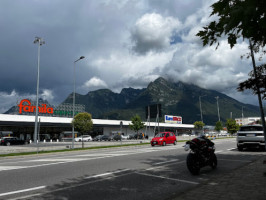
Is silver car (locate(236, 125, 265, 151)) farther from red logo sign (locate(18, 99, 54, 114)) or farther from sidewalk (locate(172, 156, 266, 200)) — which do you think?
red logo sign (locate(18, 99, 54, 114))

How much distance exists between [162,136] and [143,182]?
19.4m

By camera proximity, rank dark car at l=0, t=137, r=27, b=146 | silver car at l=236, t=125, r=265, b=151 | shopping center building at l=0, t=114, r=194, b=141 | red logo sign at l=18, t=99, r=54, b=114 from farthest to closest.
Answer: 1. red logo sign at l=18, t=99, r=54, b=114
2. shopping center building at l=0, t=114, r=194, b=141
3. dark car at l=0, t=137, r=27, b=146
4. silver car at l=236, t=125, r=265, b=151

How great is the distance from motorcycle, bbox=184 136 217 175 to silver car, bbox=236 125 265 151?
7.44 m

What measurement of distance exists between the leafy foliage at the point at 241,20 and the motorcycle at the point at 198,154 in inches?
208

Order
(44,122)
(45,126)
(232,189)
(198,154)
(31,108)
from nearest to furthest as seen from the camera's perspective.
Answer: (232,189), (198,154), (44,122), (31,108), (45,126)

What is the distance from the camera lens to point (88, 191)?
577 centimetres

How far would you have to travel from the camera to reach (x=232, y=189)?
5465mm

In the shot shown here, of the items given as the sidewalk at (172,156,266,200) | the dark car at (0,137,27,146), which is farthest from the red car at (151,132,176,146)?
the dark car at (0,137,27,146)

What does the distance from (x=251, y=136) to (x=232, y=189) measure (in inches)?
424

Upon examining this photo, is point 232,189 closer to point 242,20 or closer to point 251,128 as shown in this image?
point 242,20

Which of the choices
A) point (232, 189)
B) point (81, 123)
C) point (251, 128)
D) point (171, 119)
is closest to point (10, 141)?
point (81, 123)

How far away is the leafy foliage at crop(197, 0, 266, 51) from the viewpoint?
2488 millimetres

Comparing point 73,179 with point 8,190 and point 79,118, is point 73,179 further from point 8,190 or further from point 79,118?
point 79,118

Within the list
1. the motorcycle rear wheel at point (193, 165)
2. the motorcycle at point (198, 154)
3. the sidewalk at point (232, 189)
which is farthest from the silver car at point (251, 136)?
the motorcycle rear wheel at point (193, 165)
